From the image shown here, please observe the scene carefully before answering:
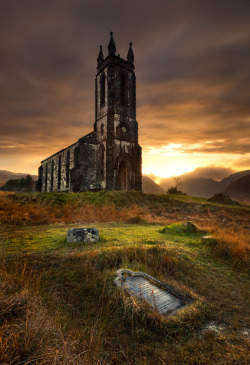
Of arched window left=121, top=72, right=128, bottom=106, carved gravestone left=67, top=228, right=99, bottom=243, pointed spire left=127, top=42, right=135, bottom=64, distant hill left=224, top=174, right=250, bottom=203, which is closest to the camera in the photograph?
carved gravestone left=67, top=228, right=99, bottom=243

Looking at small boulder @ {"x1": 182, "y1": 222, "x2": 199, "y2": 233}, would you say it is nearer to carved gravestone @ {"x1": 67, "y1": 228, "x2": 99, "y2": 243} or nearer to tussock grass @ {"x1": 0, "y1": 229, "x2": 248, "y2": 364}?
tussock grass @ {"x1": 0, "y1": 229, "x2": 248, "y2": 364}

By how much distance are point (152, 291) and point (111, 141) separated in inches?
866

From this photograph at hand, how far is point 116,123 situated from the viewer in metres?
24.7

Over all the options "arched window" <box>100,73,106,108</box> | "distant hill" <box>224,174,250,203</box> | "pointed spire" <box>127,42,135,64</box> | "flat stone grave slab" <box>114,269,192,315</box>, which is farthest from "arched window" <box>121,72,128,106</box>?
"distant hill" <box>224,174,250,203</box>

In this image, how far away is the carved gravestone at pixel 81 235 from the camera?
18.3 ft

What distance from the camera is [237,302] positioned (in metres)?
3.45

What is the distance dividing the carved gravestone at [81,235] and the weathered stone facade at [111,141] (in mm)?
17832

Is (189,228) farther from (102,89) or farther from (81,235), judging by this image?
(102,89)

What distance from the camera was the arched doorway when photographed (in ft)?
85.2

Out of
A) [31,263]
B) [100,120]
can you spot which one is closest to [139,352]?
[31,263]

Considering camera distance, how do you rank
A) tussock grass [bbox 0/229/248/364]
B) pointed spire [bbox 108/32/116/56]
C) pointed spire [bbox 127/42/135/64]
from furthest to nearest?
pointed spire [bbox 127/42/135/64]
pointed spire [bbox 108/32/116/56]
tussock grass [bbox 0/229/248/364]

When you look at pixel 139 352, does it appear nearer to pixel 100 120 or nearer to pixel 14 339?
pixel 14 339

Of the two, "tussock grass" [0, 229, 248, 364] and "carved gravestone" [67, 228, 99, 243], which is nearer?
"tussock grass" [0, 229, 248, 364]

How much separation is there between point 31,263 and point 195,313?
2970 mm
